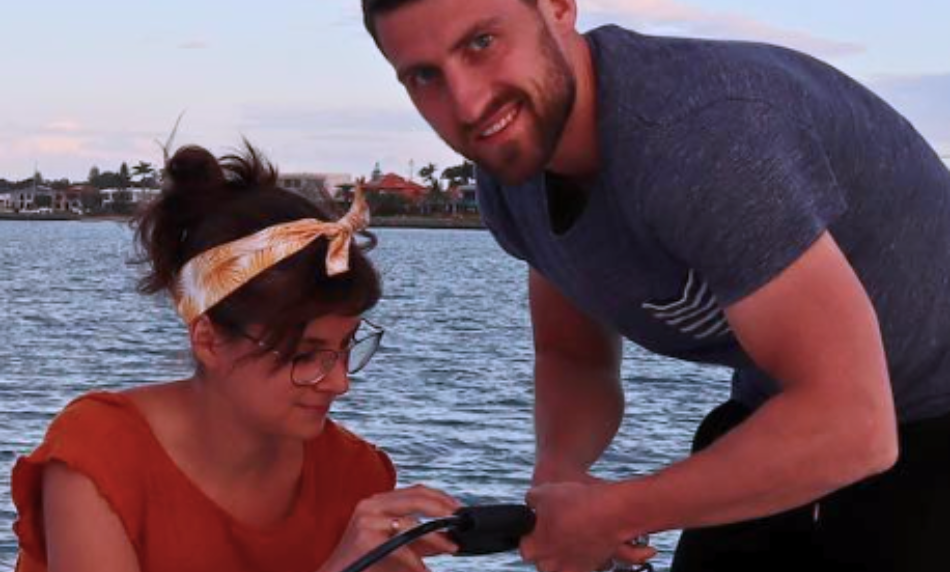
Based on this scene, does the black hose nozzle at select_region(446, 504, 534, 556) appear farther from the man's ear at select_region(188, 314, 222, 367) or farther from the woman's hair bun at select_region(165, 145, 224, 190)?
the woman's hair bun at select_region(165, 145, 224, 190)

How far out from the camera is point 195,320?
336 centimetres

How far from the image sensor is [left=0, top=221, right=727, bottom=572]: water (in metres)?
15.7

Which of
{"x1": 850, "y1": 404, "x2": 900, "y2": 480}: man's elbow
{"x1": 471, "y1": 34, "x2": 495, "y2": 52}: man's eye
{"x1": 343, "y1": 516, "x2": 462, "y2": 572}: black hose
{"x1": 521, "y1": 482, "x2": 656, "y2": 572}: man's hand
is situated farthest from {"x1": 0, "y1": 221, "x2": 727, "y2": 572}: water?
{"x1": 850, "y1": 404, "x2": 900, "y2": 480}: man's elbow

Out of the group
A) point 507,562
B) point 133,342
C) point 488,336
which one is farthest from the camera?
point 488,336

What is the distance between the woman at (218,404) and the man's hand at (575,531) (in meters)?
0.27

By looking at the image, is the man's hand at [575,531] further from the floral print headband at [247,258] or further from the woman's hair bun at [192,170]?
the woman's hair bun at [192,170]

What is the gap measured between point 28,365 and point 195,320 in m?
26.0

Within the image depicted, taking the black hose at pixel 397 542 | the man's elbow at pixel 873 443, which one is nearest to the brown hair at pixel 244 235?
the black hose at pixel 397 542

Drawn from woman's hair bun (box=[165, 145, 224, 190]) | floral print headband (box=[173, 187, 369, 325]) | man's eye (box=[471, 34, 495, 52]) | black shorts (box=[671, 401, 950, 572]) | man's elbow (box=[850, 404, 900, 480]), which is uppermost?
man's eye (box=[471, 34, 495, 52])

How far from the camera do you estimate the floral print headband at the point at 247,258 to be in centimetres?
329

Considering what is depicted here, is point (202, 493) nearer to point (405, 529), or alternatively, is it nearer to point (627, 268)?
point (405, 529)

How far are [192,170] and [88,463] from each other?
1.84 ft

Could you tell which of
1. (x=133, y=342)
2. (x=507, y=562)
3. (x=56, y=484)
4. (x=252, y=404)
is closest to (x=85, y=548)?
(x=56, y=484)

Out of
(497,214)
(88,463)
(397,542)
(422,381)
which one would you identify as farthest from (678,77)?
(422,381)
